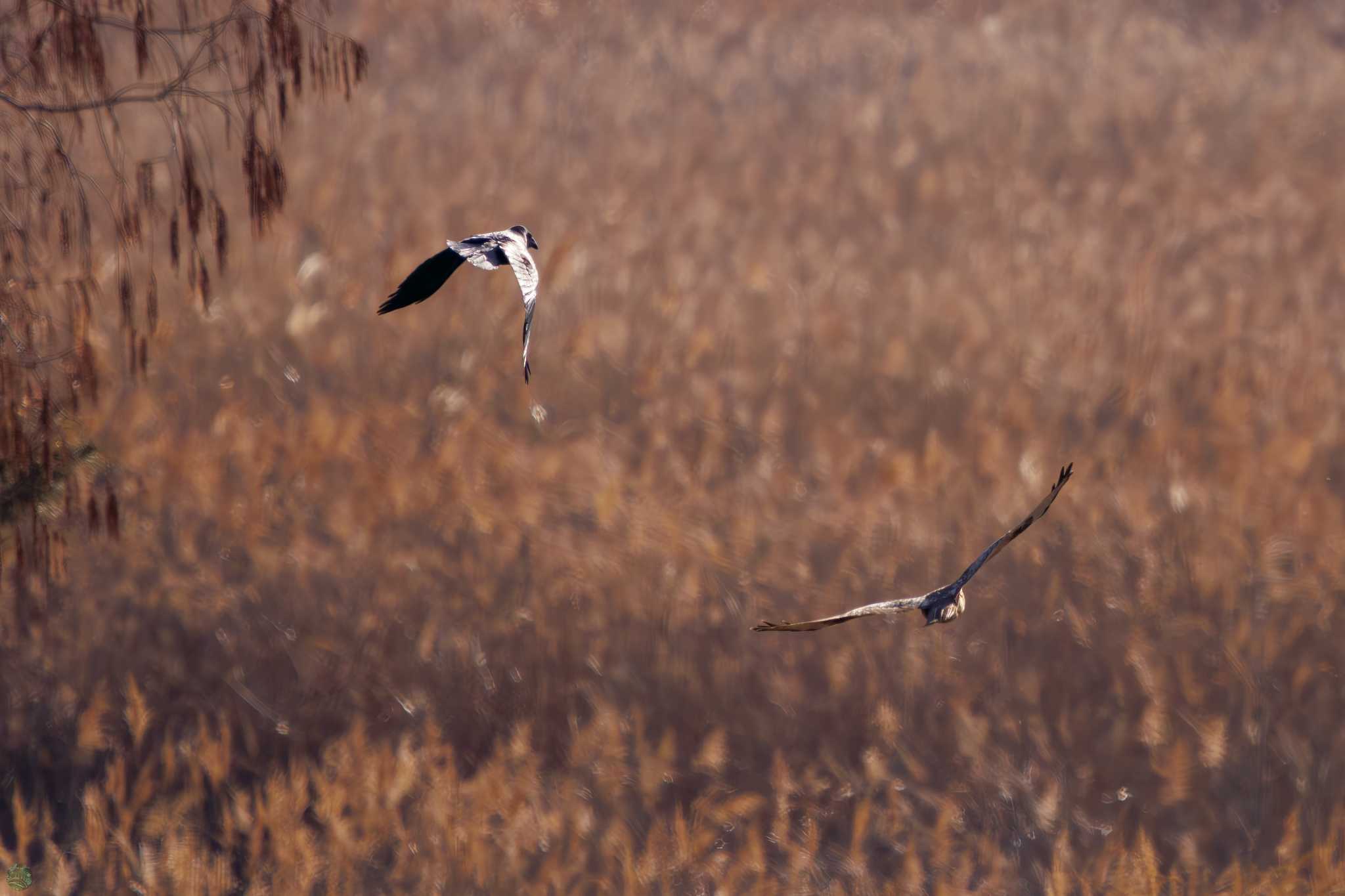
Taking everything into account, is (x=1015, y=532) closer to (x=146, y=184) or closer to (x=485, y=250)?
(x=485, y=250)

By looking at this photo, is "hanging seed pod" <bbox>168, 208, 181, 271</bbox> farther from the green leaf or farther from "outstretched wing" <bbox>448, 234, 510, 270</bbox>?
the green leaf

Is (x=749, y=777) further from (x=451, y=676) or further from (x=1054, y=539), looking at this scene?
(x=1054, y=539)

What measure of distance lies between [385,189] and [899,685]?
13.0 feet

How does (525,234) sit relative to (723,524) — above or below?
above

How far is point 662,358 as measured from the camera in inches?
234

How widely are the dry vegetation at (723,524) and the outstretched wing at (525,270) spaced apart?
2.41 metres

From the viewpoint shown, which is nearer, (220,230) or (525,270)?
(525,270)

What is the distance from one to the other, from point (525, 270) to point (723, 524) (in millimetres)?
3265

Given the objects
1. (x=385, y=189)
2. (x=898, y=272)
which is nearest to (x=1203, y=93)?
(x=898, y=272)

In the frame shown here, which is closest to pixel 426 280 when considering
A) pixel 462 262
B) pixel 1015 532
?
pixel 462 262

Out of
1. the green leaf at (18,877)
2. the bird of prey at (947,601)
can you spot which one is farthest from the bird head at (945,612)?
the green leaf at (18,877)

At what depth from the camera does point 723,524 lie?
516 centimetres

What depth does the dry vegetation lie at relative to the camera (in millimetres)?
4164

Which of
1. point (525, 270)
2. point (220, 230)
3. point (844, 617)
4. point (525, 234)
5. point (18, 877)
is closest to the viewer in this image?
point (844, 617)
